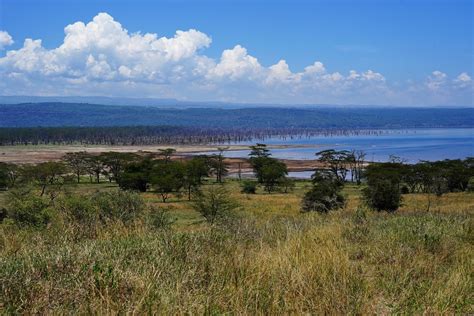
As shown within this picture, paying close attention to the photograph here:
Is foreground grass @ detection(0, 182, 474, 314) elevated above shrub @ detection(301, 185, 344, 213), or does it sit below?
above

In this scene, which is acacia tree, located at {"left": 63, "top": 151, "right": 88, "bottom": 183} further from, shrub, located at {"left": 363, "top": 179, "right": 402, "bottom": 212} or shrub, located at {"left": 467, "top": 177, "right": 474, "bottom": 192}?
shrub, located at {"left": 467, "top": 177, "right": 474, "bottom": 192}

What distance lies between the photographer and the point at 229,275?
5.16 meters

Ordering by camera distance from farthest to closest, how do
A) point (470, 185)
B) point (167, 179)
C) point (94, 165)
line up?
point (94, 165), point (470, 185), point (167, 179)

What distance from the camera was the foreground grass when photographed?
4.12 meters

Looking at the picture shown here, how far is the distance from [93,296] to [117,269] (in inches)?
17.6

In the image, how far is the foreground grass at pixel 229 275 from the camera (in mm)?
4125

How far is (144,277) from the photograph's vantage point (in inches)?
175

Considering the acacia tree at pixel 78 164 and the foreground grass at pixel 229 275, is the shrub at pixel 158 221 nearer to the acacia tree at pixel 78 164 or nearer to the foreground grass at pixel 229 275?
the foreground grass at pixel 229 275

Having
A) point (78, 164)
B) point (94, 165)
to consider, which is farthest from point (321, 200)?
point (78, 164)

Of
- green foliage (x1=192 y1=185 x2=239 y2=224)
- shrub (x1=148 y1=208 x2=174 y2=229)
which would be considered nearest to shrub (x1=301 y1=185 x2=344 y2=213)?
green foliage (x1=192 y1=185 x2=239 y2=224)

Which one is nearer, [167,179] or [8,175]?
[167,179]

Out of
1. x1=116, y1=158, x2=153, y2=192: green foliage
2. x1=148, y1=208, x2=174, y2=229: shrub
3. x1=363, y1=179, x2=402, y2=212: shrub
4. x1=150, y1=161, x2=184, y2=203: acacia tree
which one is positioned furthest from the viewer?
x1=116, y1=158, x2=153, y2=192: green foliage

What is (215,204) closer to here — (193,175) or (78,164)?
(193,175)

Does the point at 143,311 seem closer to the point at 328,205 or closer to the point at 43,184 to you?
the point at 328,205
